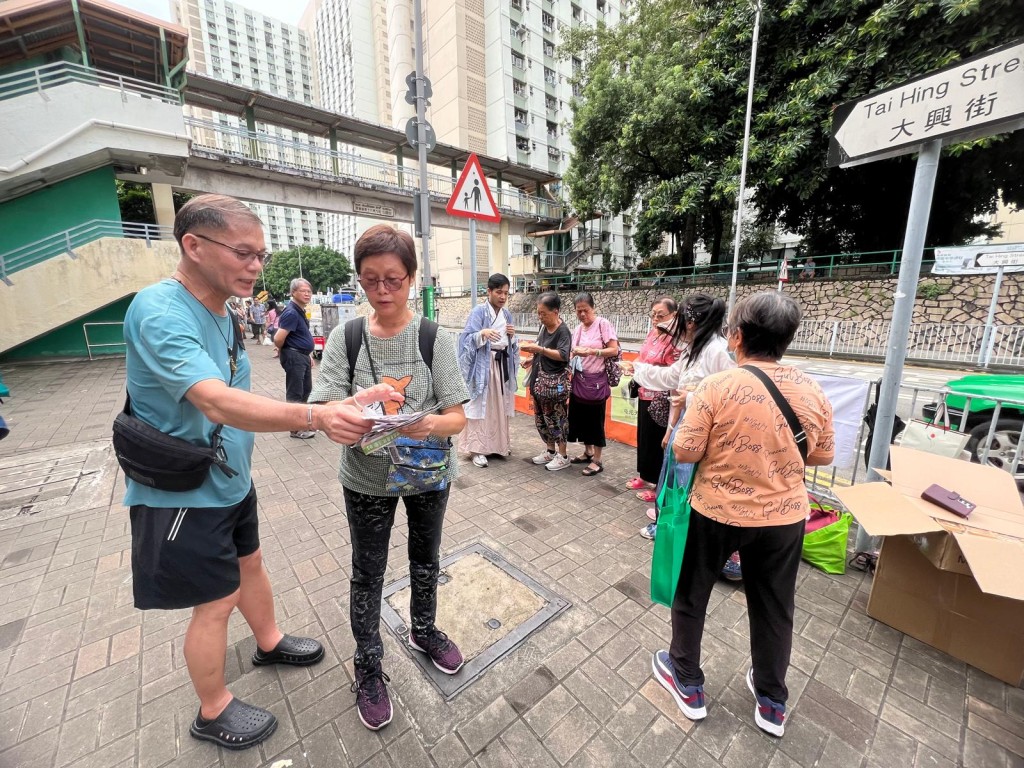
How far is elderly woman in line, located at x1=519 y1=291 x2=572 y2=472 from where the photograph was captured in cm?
416

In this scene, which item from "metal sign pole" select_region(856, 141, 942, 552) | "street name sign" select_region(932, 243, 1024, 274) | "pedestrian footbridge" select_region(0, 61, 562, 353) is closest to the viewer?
"metal sign pole" select_region(856, 141, 942, 552)

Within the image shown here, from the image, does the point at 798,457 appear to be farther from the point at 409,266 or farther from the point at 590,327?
the point at 590,327

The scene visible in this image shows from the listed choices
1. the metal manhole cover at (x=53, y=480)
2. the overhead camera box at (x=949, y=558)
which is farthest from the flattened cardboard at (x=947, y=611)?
the metal manhole cover at (x=53, y=480)

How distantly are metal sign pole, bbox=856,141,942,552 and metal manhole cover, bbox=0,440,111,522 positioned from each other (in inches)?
240

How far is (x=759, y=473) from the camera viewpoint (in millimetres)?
1665

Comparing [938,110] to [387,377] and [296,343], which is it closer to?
[387,377]

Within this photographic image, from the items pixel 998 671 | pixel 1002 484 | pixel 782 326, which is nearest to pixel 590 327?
pixel 782 326

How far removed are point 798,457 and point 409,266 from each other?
1678 millimetres

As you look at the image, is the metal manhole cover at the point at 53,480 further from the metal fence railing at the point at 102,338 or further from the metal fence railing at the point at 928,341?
the metal fence railing at the point at 928,341

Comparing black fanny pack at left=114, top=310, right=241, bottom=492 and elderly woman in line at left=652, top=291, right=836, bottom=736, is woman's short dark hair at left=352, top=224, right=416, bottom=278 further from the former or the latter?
elderly woman in line at left=652, top=291, right=836, bottom=736

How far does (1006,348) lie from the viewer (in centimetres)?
1076

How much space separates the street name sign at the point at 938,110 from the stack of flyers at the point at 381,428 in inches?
109

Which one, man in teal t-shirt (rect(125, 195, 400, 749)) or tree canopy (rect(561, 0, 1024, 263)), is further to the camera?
tree canopy (rect(561, 0, 1024, 263))

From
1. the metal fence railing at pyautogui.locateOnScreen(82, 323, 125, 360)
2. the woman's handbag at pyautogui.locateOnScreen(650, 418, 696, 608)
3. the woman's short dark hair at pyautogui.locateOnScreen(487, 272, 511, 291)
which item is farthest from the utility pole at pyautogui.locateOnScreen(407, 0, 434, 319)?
the metal fence railing at pyautogui.locateOnScreen(82, 323, 125, 360)
